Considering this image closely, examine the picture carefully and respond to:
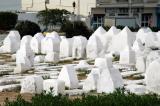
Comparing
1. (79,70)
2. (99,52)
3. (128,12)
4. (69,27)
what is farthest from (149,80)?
(128,12)

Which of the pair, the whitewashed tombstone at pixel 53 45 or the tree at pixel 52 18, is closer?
the whitewashed tombstone at pixel 53 45

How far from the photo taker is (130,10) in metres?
61.7

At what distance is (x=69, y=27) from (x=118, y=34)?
12.5 metres

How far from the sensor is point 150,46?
20109 millimetres

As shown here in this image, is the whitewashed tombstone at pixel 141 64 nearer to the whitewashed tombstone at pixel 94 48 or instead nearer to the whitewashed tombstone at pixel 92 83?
the whitewashed tombstone at pixel 92 83

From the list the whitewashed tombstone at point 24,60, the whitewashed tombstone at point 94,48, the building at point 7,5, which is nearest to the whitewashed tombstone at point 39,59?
the whitewashed tombstone at point 24,60

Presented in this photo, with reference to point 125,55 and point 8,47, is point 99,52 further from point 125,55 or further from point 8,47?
point 8,47

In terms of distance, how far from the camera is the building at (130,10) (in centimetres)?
6162

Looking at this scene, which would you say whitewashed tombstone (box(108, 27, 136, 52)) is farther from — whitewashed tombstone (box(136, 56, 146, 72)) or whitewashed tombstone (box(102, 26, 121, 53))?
whitewashed tombstone (box(136, 56, 146, 72))

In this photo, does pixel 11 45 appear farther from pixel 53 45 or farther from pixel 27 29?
pixel 27 29

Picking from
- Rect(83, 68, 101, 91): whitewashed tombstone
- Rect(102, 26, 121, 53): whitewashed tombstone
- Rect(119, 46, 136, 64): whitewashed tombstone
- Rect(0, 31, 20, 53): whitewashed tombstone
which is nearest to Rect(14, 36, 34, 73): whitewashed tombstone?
Rect(119, 46, 136, 64): whitewashed tombstone

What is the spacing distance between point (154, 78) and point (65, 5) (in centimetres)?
5156

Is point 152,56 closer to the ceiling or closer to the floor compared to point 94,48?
closer to the floor

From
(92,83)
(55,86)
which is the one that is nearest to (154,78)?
(92,83)
